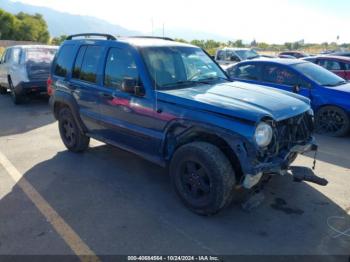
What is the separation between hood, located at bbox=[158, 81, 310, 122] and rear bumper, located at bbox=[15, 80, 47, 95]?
7.25 meters

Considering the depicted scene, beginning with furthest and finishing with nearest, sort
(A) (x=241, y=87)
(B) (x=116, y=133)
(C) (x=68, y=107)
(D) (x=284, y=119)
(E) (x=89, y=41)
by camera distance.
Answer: (C) (x=68, y=107), (E) (x=89, y=41), (B) (x=116, y=133), (A) (x=241, y=87), (D) (x=284, y=119)

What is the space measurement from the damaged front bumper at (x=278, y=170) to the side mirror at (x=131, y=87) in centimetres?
166

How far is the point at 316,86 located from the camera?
7262 millimetres

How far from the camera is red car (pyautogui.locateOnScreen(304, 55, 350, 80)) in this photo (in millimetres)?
11273

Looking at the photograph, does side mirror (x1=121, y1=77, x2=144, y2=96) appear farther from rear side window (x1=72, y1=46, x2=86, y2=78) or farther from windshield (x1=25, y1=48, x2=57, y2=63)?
windshield (x1=25, y1=48, x2=57, y2=63)

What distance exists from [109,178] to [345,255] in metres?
3.13

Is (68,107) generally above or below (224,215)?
above

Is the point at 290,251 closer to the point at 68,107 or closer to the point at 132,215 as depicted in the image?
the point at 132,215

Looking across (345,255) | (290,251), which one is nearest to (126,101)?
(290,251)

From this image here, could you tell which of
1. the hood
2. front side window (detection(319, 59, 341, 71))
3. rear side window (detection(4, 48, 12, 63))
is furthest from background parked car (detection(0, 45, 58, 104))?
front side window (detection(319, 59, 341, 71))

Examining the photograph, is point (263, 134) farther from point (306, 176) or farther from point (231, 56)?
point (231, 56)

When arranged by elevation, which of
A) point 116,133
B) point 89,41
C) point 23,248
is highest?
point 89,41

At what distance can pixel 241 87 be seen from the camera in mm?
4625

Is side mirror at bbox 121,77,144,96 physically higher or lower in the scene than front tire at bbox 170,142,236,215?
higher
